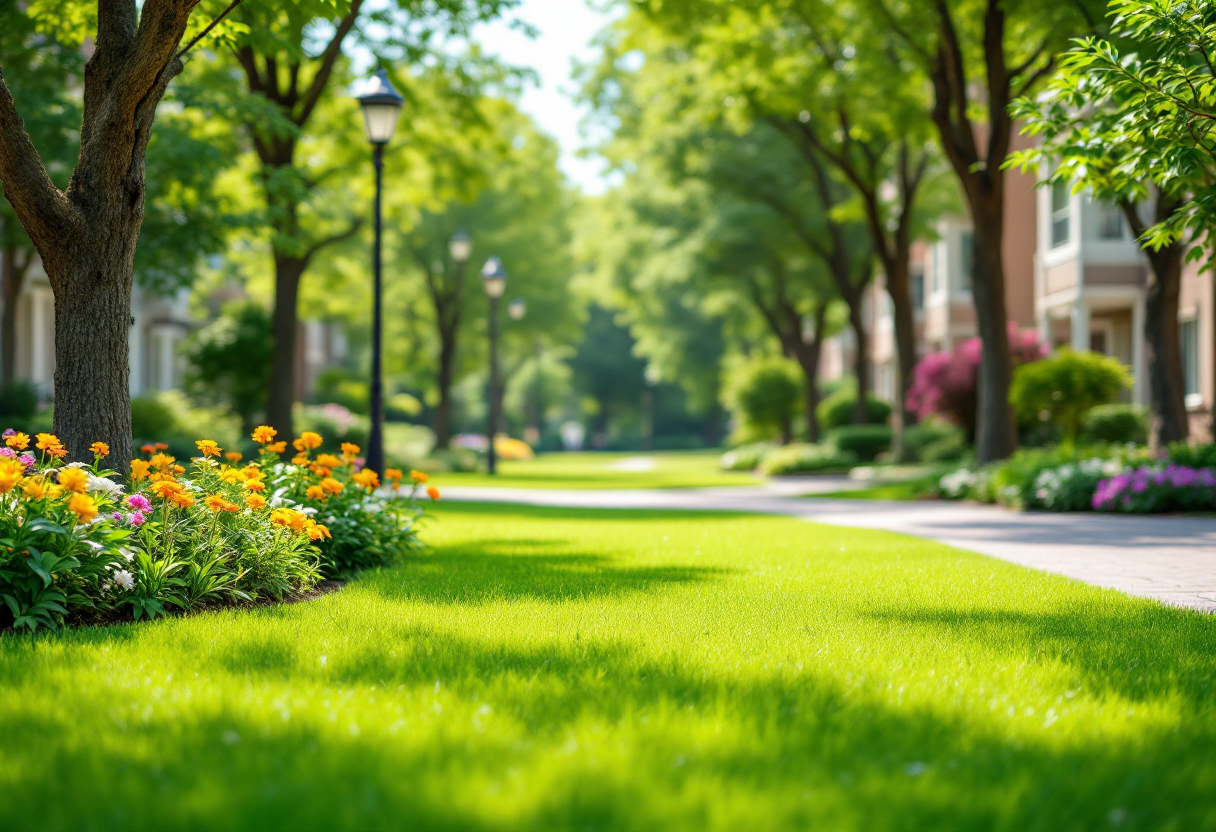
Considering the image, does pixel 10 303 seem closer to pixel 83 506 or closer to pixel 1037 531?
pixel 83 506

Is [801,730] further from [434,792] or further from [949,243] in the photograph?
[949,243]

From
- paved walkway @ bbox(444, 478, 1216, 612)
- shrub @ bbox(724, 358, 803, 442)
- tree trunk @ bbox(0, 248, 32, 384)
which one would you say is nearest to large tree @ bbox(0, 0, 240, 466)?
paved walkway @ bbox(444, 478, 1216, 612)

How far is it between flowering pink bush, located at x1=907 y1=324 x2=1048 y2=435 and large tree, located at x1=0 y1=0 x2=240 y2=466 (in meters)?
19.1

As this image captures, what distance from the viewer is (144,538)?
5.92 m

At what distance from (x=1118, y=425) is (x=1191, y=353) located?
2.79 metres

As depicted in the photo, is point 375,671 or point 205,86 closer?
point 375,671

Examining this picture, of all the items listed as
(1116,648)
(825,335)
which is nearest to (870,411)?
(825,335)

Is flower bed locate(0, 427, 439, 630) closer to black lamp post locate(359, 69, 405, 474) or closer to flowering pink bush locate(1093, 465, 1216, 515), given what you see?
black lamp post locate(359, 69, 405, 474)

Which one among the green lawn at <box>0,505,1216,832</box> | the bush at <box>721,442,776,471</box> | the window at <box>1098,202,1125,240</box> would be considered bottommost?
the bush at <box>721,442,776,471</box>

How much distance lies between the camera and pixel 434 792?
9.65 ft

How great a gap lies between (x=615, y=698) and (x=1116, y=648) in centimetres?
263

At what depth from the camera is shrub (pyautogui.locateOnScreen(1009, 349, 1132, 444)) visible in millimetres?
17578

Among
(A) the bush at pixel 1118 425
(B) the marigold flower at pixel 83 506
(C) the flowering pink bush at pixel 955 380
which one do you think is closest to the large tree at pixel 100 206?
(B) the marigold flower at pixel 83 506

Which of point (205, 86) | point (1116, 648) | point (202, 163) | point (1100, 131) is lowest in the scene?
point (1116, 648)
